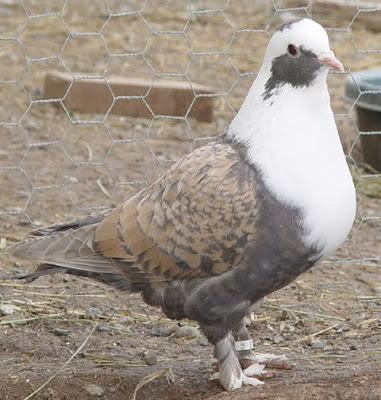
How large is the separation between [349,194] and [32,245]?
95 cm

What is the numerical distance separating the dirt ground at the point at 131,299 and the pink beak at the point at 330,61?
0.84 m

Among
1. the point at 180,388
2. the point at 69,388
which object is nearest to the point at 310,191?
the point at 180,388

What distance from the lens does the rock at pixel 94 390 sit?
3115 millimetres

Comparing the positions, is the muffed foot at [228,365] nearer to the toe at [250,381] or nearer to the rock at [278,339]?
the toe at [250,381]

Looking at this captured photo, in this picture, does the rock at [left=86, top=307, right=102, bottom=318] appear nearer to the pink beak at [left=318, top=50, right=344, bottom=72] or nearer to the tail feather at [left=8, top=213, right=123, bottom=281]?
the tail feather at [left=8, top=213, right=123, bottom=281]

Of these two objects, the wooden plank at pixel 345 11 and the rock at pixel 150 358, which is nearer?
the rock at pixel 150 358

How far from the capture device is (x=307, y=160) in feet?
9.20

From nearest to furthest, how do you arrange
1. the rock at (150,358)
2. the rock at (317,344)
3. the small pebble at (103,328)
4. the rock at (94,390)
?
1. the rock at (94,390)
2. the rock at (150,358)
3. the rock at (317,344)
4. the small pebble at (103,328)

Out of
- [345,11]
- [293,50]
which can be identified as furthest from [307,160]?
[345,11]

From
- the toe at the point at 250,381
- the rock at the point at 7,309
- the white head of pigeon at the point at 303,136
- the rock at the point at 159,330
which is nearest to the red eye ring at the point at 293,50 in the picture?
the white head of pigeon at the point at 303,136

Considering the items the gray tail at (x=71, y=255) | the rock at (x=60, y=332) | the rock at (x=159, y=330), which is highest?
the gray tail at (x=71, y=255)

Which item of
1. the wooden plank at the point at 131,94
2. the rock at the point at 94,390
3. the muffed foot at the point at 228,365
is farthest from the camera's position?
the wooden plank at the point at 131,94

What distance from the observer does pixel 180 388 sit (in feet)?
10.3

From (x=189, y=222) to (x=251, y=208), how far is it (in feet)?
0.60
